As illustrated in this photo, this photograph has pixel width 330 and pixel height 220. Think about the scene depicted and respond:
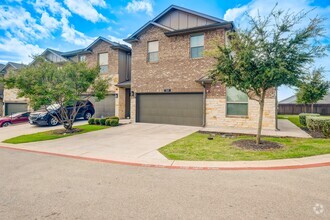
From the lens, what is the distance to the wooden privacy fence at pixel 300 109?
2763 cm

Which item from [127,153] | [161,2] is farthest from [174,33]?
[127,153]

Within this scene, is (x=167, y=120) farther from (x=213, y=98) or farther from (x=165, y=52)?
(x=165, y=52)

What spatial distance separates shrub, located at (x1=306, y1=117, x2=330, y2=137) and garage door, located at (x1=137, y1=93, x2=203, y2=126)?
6.27 m

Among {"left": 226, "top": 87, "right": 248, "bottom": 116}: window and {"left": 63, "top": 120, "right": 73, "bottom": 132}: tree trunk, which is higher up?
{"left": 226, "top": 87, "right": 248, "bottom": 116}: window

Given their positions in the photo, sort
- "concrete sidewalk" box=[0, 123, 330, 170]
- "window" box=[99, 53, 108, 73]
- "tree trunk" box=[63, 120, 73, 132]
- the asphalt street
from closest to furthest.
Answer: the asphalt street → "concrete sidewalk" box=[0, 123, 330, 170] → "tree trunk" box=[63, 120, 73, 132] → "window" box=[99, 53, 108, 73]

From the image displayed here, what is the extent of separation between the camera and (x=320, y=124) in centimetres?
1006

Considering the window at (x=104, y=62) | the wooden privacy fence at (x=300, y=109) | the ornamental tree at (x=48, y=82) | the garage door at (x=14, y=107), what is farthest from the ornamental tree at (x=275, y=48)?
the garage door at (x=14, y=107)

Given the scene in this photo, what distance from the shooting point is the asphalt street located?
324cm

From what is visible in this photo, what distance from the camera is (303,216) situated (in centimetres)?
305

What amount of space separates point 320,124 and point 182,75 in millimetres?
8582

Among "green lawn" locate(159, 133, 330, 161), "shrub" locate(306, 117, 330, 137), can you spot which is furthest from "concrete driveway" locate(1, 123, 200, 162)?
"shrub" locate(306, 117, 330, 137)

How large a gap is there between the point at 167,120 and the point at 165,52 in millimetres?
5211

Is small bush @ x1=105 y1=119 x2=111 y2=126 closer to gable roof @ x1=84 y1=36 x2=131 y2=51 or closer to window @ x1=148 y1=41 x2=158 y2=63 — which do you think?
window @ x1=148 y1=41 x2=158 y2=63

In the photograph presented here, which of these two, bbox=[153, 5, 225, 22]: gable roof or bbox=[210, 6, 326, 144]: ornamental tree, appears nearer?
bbox=[210, 6, 326, 144]: ornamental tree
